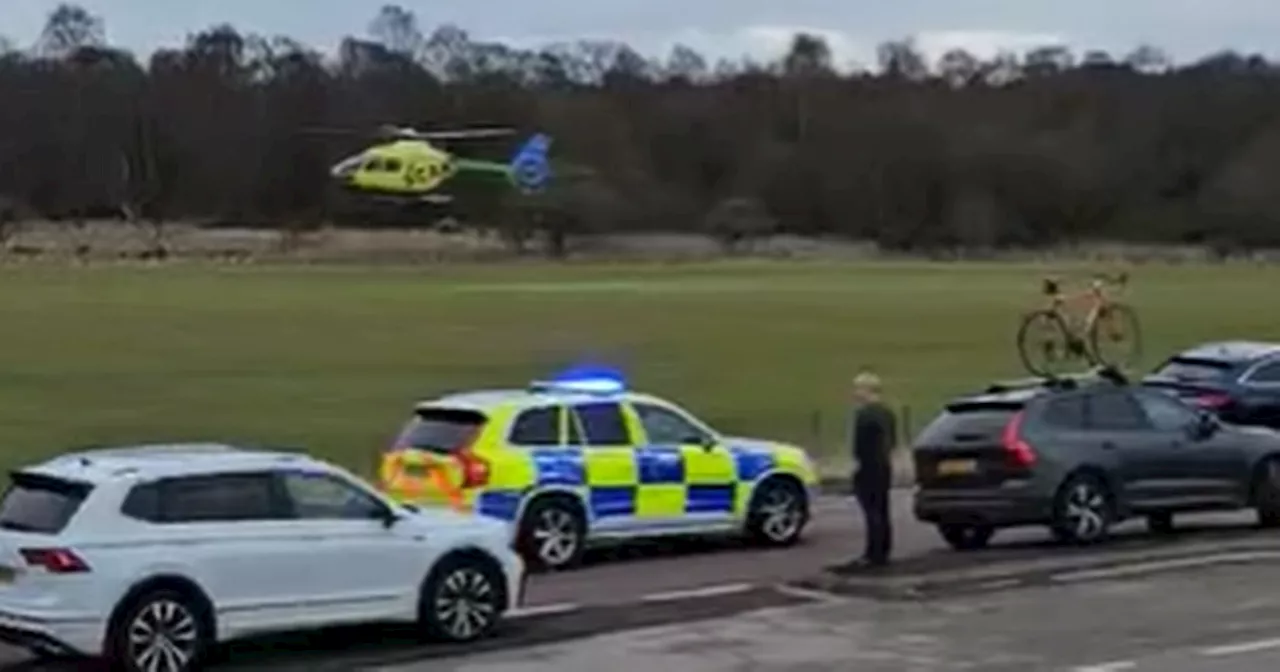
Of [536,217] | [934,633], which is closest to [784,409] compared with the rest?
[934,633]

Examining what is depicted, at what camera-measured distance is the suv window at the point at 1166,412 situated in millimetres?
24469

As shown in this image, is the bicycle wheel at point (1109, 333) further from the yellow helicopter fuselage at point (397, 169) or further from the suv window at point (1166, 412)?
the yellow helicopter fuselage at point (397, 169)

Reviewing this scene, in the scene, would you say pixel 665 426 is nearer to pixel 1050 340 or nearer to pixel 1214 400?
pixel 1214 400

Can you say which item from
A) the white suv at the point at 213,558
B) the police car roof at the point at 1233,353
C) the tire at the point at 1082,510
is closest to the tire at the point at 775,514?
the tire at the point at 1082,510

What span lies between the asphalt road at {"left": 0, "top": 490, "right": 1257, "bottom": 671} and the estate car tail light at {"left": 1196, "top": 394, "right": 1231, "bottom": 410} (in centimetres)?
676

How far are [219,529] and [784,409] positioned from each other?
104ft

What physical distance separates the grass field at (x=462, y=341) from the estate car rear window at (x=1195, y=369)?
182 inches

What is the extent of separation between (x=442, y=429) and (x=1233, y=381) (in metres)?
14.3

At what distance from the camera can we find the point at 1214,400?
33344mm

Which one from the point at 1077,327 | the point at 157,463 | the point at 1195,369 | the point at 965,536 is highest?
the point at 1077,327

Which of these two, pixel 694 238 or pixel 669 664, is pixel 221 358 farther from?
pixel 694 238

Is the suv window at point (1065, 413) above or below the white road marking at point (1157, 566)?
above

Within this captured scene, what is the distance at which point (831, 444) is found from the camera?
130ft

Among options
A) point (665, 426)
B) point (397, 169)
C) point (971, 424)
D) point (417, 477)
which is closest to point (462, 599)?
point (417, 477)
